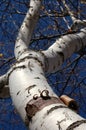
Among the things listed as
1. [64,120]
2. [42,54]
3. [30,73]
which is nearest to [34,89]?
[30,73]

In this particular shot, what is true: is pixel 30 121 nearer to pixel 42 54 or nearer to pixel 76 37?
pixel 42 54

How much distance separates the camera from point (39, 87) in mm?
1269

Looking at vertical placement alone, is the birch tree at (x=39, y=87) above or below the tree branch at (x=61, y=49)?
above

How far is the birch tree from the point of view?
100cm

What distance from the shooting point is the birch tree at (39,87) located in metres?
1.00

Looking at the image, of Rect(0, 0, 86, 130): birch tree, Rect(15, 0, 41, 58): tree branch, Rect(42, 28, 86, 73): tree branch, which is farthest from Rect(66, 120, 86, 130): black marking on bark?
Rect(15, 0, 41, 58): tree branch

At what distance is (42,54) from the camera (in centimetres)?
173

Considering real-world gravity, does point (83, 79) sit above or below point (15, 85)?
below

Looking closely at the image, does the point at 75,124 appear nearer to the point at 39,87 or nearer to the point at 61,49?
the point at 39,87

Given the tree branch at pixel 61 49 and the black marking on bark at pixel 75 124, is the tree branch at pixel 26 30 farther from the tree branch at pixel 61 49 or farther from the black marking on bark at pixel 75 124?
the black marking on bark at pixel 75 124

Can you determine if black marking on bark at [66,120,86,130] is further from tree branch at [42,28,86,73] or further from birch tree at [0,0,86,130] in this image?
tree branch at [42,28,86,73]

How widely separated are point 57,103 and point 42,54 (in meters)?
0.66

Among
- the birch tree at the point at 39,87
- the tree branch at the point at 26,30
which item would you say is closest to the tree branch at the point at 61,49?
the birch tree at the point at 39,87

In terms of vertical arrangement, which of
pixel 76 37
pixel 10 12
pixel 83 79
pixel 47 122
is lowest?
pixel 83 79
